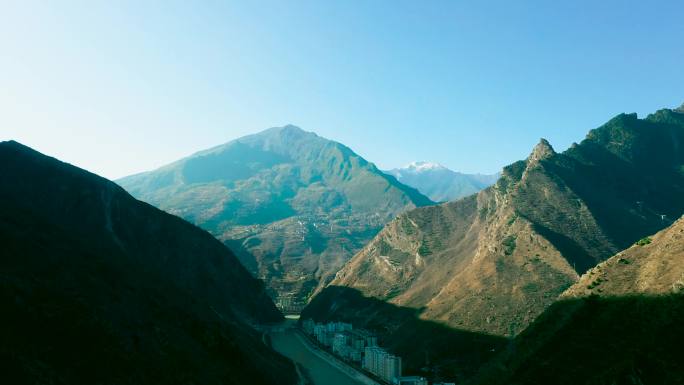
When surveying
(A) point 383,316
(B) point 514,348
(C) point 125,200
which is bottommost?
(A) point 383,316

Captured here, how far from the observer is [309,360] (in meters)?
150

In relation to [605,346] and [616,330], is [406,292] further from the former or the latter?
[605,346]

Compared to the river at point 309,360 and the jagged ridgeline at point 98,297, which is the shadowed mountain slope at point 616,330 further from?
the river at point 309,360

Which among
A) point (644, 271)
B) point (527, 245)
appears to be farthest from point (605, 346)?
point (527, 245)

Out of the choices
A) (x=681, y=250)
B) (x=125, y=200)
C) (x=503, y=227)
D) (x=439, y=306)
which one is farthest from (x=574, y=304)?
(x=125, y=200)

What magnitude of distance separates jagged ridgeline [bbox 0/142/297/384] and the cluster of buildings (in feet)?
82.3

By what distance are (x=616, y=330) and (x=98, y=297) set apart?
2711 inches

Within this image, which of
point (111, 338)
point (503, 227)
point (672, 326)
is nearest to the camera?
point (672, 326)

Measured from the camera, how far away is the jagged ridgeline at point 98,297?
161 feet

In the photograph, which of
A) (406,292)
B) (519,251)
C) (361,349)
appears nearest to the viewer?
(519,251)

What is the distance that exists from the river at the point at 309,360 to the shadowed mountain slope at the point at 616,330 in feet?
219

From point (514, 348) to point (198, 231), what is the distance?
13066 cm

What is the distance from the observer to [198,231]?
170500 mm

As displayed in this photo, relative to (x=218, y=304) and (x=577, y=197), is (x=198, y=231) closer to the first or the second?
(x=218, y=304)
